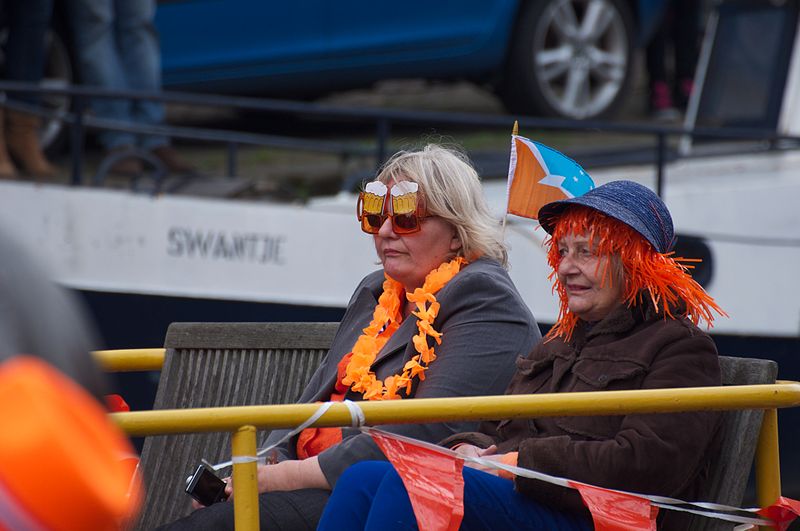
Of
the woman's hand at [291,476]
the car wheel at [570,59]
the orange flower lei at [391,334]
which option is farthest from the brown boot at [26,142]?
the woman's hand at [291,476]

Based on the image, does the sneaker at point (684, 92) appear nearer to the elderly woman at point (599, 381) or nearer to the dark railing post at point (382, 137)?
the dark railing post at point (382, 137)

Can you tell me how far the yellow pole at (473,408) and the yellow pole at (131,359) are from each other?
781 mm

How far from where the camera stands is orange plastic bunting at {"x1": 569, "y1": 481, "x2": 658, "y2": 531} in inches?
104

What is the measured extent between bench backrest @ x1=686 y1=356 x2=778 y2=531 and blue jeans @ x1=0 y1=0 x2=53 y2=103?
4272 mm

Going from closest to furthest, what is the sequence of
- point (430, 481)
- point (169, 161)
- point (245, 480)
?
point (245, 480) → point (430, 481) → point (169, 161)

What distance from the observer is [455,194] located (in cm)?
339

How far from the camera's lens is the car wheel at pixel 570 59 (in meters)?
7.89

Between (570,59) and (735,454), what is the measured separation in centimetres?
551

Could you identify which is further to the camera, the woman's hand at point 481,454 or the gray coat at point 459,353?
the gray coat at point 459,353

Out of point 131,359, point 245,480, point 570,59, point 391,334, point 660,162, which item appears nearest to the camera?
point 245,480

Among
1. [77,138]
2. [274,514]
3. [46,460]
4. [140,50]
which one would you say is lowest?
[274,514]

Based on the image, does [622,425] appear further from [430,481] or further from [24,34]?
[24,34]

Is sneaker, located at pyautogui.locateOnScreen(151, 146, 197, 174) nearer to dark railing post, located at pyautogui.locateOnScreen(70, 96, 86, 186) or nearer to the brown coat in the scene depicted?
dark railing post, located at pyautogui.locateOnScreen(70, 96, 86, 186)

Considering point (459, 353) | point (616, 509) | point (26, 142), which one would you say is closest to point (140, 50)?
point (26, 142)
